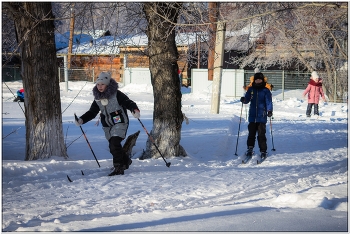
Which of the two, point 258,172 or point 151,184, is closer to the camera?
point 151,184

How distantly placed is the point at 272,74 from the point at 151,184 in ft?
97.0

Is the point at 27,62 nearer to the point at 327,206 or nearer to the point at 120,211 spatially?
the point at 120,211

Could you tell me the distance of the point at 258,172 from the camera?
28.8 ft

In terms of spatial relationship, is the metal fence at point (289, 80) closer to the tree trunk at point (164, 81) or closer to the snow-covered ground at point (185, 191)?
the snow-covered ground at point (185, 191)

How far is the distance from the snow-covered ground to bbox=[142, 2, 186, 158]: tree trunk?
20.3 inches

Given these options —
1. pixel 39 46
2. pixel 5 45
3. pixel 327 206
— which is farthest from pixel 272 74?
pixel 327 206

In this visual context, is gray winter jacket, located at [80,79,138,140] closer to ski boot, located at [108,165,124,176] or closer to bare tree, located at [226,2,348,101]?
ski boot, located at [108,165,124,176]

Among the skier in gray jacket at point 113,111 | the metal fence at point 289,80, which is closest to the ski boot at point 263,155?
the skier in gray jacket at point 113,111

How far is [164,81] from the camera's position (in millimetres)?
10125

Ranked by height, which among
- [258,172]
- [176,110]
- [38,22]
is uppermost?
[38,22]

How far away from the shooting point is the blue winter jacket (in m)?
11.0

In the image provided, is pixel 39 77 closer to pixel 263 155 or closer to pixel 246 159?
pixel 246 159

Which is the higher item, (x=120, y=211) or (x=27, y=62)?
(x=27, y=62)

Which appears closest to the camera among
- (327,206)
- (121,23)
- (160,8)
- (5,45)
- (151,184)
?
(327,206)
